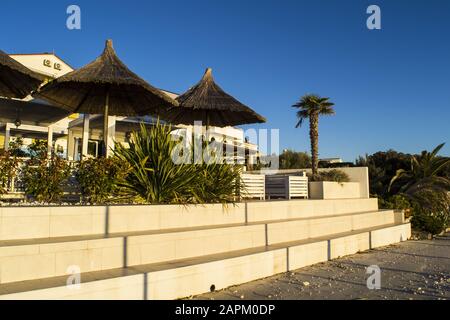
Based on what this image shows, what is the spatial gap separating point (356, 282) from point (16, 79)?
8.02 meters

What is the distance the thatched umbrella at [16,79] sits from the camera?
7.05 metres

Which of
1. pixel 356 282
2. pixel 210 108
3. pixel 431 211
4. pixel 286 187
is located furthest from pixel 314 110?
pixel 356 282

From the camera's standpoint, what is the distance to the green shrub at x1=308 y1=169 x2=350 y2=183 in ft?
50.5

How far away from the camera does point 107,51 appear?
362 inches

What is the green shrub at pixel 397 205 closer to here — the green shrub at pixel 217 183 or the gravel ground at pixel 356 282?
the gravel ground at pixel 356 282

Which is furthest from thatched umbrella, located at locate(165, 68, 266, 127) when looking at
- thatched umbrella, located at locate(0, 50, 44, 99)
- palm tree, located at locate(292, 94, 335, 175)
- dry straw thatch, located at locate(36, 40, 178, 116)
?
palm tree, located at locate(292, 94, 335, 175)

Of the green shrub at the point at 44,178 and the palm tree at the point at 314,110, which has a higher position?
the palm tree at the point at 314,110

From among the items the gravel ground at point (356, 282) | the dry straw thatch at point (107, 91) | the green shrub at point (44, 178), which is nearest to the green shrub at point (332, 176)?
the gravel ground at point (356, 282)

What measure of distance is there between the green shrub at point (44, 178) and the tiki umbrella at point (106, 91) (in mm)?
1994

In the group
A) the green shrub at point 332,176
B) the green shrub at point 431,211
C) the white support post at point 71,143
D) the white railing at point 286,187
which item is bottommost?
the green shrub at point 431,211

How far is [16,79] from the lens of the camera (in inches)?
317
